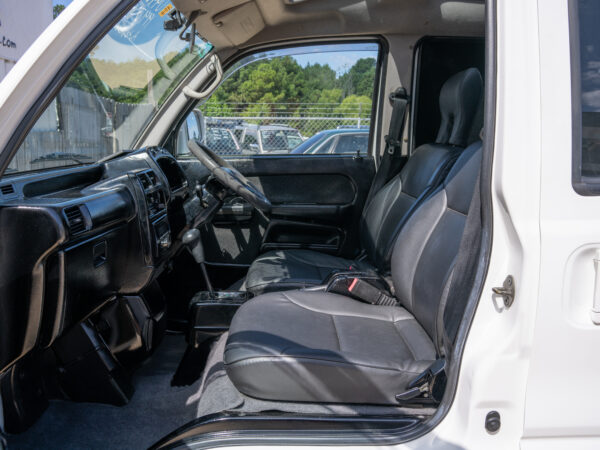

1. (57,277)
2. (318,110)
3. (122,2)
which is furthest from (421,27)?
(57,277)

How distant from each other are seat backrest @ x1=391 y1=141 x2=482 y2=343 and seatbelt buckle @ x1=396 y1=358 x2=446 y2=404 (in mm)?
201

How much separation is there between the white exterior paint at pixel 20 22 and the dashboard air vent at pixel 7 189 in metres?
2.94

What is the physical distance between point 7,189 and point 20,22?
371 centimetres

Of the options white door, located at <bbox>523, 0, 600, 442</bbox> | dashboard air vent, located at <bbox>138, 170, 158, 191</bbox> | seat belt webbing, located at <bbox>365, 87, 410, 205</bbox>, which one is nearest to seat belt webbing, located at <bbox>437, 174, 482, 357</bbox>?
white door, located at <bbox>523, 0, 600, 442</bbox>

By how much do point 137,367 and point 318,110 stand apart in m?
1.99

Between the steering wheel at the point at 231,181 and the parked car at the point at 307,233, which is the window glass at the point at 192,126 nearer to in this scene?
the parked car at the point at 307,233

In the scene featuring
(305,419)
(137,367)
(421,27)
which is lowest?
(137,367)

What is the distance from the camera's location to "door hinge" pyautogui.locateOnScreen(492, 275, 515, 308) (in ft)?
3.19

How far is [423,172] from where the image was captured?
225 centimetres

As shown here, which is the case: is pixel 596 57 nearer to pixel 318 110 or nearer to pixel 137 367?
pixel 137 367

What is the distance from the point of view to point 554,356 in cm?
98

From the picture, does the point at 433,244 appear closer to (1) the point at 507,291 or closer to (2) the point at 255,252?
(1) the point at 507,291

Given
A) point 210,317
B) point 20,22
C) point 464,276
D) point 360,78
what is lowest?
point 210,317

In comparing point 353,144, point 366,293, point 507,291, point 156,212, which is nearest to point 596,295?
point 507,291
